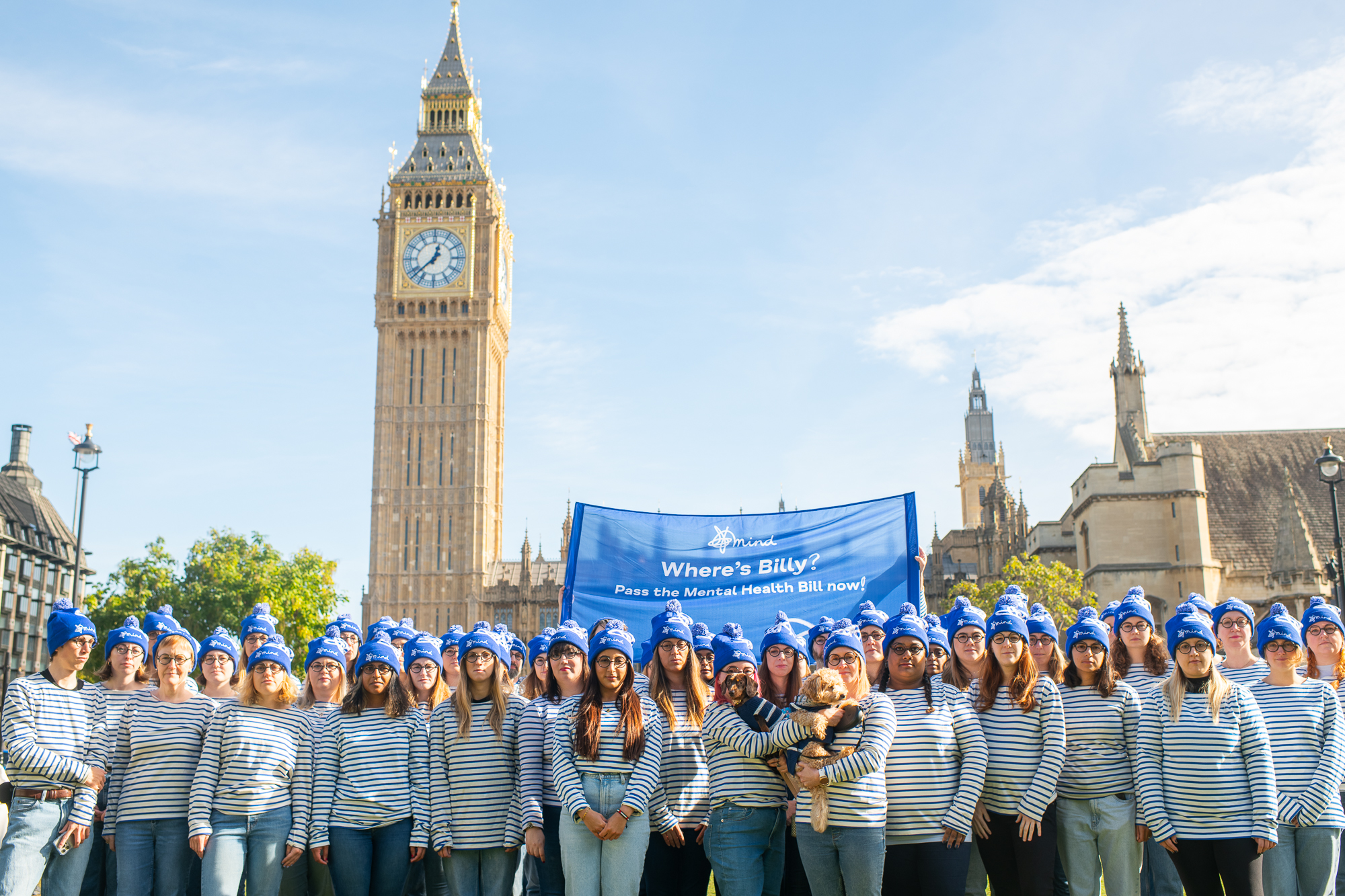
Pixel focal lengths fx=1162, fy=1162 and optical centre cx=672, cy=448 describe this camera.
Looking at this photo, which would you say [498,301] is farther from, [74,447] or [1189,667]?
[1189,667]

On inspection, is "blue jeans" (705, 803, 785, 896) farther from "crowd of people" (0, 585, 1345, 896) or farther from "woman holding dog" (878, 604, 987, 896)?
"woman holding dog" (878, 604, 987, 896)

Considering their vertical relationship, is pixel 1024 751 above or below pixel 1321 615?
below

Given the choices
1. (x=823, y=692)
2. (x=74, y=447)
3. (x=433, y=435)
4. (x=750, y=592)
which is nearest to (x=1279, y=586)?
(x=750, y=592)

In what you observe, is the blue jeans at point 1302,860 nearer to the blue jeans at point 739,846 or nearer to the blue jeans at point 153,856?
the blue jeans at point 739,846

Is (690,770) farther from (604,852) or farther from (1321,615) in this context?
(1321,615)

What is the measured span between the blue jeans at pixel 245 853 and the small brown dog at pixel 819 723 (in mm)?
3194

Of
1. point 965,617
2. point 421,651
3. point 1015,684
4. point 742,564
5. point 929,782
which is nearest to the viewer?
point 929,782

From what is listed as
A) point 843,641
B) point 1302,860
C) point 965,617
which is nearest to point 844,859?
point 843,641

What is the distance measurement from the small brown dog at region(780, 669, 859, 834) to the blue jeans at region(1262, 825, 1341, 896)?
2738 mm

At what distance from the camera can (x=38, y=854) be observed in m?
6.77

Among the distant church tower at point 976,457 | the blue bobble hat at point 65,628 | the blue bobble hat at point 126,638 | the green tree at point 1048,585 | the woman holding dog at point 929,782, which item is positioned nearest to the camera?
the woman holding dog at point 929,782

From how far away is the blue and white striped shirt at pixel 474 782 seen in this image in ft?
22.2

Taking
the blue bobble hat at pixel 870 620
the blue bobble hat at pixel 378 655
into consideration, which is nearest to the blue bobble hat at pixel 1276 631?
the blue bobble hat at pixel 870 620

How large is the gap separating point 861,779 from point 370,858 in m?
3.03
